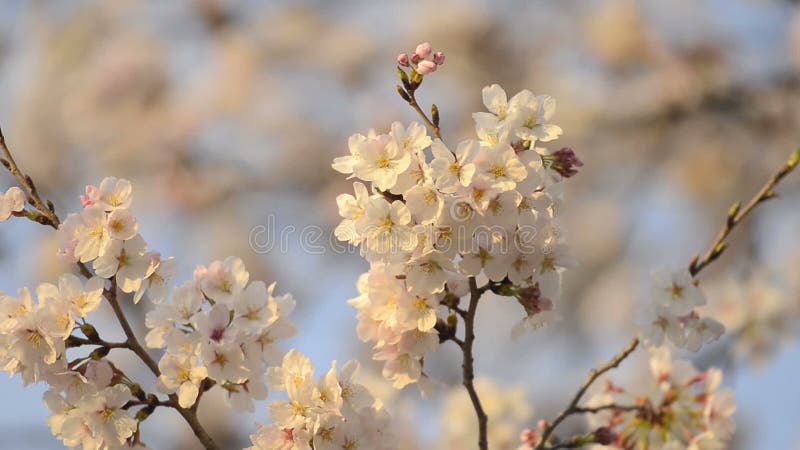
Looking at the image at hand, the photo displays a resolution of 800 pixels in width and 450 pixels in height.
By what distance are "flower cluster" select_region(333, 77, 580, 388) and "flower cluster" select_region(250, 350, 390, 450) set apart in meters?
0.10

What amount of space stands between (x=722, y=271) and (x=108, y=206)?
4.55 meters

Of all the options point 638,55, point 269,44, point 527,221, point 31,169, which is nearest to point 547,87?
point 638,55

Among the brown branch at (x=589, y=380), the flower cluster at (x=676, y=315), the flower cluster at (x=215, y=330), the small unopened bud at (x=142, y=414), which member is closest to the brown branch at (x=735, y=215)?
the flower cluster at (x=676, y=315)

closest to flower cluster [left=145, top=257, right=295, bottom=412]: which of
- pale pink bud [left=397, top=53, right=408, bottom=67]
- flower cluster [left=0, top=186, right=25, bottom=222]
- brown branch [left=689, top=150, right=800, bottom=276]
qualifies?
flower cluster [left=0, top=186, right=25, bottom=222]

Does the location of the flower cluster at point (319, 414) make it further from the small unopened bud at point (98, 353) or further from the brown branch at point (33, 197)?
the brown branch at point (33, 197)

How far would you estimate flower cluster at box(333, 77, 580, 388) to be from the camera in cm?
116

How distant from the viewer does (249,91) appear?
817 centimetres

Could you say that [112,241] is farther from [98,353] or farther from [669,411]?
[669,411]

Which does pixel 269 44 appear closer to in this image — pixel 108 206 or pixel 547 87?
pixel 547 87

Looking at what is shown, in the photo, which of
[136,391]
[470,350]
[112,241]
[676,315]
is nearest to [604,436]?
[676,315]

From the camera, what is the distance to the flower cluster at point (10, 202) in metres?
1.26

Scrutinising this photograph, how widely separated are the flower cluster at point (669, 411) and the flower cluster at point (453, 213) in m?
0.54

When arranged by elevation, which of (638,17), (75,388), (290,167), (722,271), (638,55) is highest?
(638,17)

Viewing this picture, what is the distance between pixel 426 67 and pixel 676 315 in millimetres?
681
